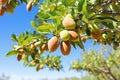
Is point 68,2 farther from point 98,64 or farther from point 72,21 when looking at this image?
point 98,64

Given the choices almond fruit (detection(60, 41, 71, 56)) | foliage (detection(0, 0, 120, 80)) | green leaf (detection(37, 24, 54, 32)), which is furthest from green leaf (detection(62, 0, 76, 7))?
almond fruit (detection(60, 41, 71, 56))

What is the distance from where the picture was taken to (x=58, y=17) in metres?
1.67

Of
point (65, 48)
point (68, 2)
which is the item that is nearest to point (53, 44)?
point (65, 48)

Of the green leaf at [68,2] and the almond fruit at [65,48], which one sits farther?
the green leaf at [68,2]

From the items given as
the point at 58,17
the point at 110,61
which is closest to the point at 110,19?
the point at 58,17

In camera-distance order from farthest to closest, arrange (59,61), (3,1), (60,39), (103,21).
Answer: (59,61) → (3,1) → (103,21) → (60,39)

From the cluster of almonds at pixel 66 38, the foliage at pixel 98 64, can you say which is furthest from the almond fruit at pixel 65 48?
the foliage at pixel 98 64

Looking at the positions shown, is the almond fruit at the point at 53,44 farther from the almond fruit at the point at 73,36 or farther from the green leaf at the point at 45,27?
the green leaf at the point at 45,27

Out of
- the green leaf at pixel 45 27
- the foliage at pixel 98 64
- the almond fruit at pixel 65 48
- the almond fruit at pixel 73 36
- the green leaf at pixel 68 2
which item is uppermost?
the green leaf at pixel 68 2

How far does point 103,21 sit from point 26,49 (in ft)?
3.48

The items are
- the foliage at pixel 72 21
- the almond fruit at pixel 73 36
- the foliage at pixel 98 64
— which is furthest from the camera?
the foliage at pixel 98 64

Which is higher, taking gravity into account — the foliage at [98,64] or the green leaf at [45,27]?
the green leaf at [45,27]

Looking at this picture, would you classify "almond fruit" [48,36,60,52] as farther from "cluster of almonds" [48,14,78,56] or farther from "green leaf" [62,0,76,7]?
"green leaf" [62,0,76,7]

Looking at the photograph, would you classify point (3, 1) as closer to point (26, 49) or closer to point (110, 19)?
point (26, 49)
